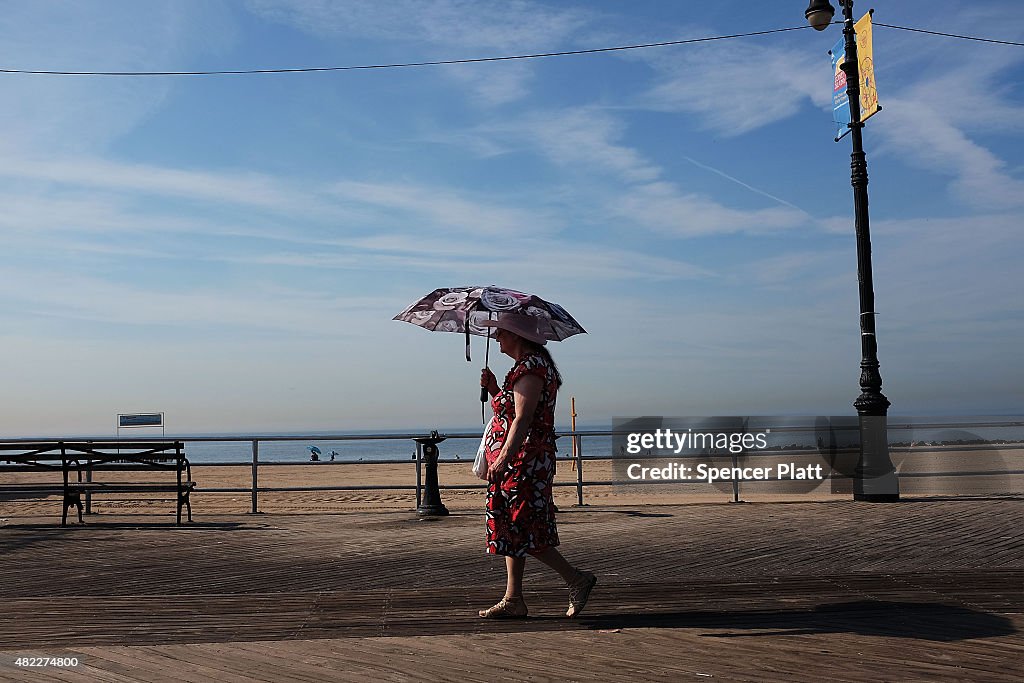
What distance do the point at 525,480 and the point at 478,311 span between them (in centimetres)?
110

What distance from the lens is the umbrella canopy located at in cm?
585

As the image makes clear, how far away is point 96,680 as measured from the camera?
4.55m

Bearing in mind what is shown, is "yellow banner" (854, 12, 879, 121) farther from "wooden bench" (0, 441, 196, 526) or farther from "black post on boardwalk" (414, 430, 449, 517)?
"wooden bench" (0, 441, 196, 526)

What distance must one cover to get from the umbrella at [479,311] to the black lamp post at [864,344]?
7.79 m

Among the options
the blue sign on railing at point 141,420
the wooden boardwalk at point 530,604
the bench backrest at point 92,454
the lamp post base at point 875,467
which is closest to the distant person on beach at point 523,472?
the wooden boardwalk at point 530,604

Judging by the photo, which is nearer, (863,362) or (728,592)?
(728,592)

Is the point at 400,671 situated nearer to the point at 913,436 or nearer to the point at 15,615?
the point at 15,615

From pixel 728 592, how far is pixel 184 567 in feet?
14.4

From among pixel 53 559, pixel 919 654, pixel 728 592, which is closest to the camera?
pixel 919 654

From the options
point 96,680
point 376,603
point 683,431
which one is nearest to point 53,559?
point 376,603

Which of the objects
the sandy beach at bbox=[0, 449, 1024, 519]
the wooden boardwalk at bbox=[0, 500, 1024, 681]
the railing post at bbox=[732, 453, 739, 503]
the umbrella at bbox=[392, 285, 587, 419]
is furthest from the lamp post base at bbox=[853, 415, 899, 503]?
the umbrella at bbox=[392, 285, 587, 419]

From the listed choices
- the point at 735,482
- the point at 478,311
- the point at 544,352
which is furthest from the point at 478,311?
the point at 735,482

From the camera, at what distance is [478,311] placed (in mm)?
6137

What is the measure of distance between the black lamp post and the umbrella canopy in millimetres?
7791
